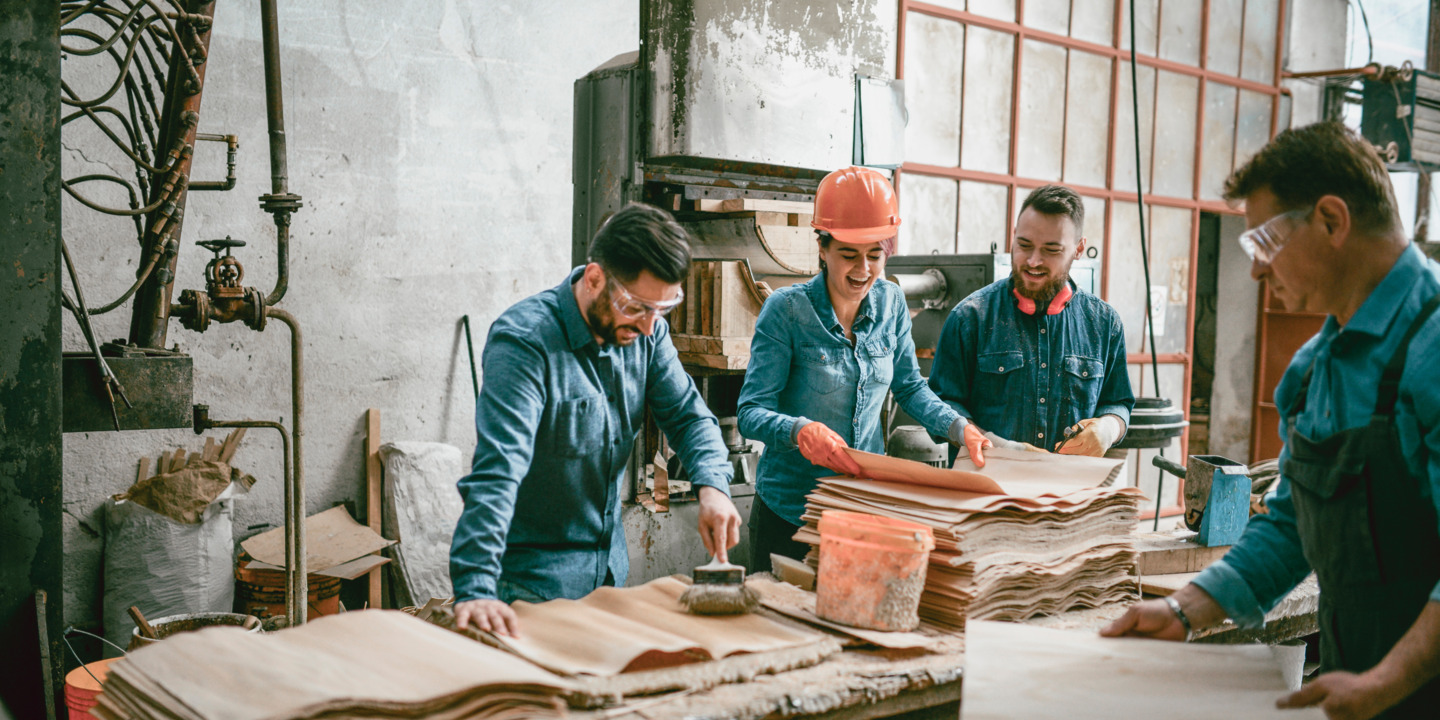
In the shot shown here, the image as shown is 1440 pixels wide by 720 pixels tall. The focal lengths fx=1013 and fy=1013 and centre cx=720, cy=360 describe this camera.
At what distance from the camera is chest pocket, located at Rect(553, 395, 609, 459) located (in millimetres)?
2088

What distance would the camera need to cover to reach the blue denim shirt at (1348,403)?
1375 mm

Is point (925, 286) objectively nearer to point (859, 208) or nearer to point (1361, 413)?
point (859, 208)

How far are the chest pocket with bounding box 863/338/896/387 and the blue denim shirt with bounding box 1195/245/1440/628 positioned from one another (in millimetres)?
1202

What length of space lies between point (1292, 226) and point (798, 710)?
1024 mm

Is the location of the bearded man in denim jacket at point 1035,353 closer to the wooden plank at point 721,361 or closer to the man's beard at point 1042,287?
the man's beard at point 1042,287

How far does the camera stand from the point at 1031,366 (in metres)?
2.89

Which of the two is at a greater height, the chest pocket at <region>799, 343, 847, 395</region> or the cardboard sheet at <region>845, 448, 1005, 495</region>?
the chest pocket at <region>799, 343, 847, 395</region>

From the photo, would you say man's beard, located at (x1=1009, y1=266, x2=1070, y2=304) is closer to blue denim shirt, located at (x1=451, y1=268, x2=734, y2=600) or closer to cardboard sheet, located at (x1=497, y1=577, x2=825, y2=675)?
blue denim shirt, located at (x1=451, y1=268, x2=734, y2=600)

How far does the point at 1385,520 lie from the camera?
4.74 ft

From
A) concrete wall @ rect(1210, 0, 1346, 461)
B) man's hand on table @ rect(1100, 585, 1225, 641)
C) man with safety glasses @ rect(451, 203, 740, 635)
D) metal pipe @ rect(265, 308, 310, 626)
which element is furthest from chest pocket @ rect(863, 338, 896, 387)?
concrete wall @ rect(1210, 0, 1346, 461)

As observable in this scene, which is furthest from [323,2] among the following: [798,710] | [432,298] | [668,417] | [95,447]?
[798,710]

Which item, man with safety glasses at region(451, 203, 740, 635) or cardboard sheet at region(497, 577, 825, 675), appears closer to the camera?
cardboard sheet at region(497, 577, 825, 675)

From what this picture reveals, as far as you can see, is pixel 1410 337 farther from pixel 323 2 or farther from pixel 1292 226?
pixel 323 2

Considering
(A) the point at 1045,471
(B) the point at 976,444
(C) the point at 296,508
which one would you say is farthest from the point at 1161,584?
(C) the point at 296,508
